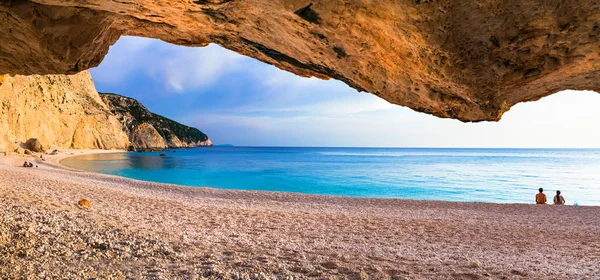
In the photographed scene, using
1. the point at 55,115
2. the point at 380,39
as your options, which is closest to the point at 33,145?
the point at 55,115

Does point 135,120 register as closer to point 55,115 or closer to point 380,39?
point 55,115

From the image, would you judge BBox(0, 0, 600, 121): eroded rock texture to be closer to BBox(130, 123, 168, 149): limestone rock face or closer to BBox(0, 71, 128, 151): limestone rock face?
BBox(0, 71, 128, 151): limestone rock face

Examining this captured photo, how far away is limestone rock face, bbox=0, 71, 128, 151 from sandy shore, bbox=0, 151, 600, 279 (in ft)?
91.8

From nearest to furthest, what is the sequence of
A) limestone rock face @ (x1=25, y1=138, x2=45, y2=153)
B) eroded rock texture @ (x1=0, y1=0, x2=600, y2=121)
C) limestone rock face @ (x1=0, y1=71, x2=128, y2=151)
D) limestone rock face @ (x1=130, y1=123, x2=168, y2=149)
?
eroded rock texture @ (x1=0, y1=0, x2=600, y2=121)
limestone rock face @ (x1=0, y1=71, x2=128, y2=151)
limestone rock face @ (x1=25, y1=138, x2=45, y2=153)
limestone rock face @ (x1=130, y1=123, x2=168, y2=149)

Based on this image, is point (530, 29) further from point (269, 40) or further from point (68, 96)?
point (68, 96)

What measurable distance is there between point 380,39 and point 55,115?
70.0 metres

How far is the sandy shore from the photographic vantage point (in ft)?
17.8

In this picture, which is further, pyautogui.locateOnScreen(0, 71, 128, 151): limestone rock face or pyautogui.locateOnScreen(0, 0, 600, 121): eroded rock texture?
pyautogui.locateOnScreen(0, 71, 128, 151): limestone rock face

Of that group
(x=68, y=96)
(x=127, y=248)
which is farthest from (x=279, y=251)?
(x=68, y=96)

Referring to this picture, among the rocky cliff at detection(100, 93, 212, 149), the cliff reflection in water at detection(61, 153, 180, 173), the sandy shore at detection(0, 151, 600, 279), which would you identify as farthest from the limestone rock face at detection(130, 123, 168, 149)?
the sandy shore at detection(0, 151, 600, 279)

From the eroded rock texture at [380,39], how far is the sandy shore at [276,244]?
304 cm

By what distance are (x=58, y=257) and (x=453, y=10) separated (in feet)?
21.4

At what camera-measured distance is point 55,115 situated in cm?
5869

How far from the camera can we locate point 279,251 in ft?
23.5
